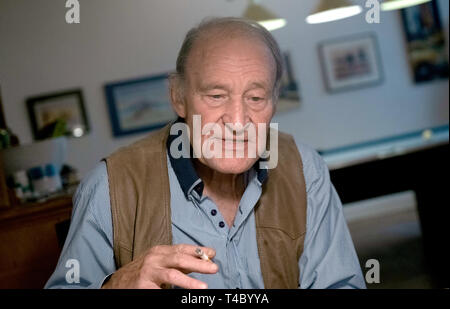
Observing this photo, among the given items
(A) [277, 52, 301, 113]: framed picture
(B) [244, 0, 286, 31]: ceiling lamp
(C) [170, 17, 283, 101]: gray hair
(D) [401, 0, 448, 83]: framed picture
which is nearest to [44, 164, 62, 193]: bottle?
(C) [170, 17, 283, 101]: gray hair

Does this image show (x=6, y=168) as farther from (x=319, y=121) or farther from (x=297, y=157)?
(x=319, y=121)

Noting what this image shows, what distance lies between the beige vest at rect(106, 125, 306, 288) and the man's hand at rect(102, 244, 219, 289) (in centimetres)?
14

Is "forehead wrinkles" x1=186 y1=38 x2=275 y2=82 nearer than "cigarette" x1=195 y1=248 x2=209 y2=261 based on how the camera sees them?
No

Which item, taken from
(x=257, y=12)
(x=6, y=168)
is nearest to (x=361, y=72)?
(x=257, y=12)

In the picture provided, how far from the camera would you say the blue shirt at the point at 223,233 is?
0.86 m

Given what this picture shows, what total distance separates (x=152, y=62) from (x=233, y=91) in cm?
270

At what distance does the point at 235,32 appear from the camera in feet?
2.81

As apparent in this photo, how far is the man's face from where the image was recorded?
84 centimetres

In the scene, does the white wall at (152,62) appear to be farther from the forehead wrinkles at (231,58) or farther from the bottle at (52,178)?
the forehead wrinkles at (231,58)

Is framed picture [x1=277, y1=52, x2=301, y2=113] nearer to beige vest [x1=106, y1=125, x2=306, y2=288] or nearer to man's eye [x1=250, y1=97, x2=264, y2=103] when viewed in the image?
beige vest [x1=106, y1=125, x2=306, y2=288]

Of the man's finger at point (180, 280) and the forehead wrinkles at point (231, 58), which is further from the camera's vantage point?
the forehead wrinkles at point (231, 58)

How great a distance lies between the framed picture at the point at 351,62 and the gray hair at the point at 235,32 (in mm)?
2890

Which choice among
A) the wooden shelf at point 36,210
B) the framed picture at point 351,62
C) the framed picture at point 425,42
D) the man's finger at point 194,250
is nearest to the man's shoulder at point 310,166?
the man's finger at point 194,250
